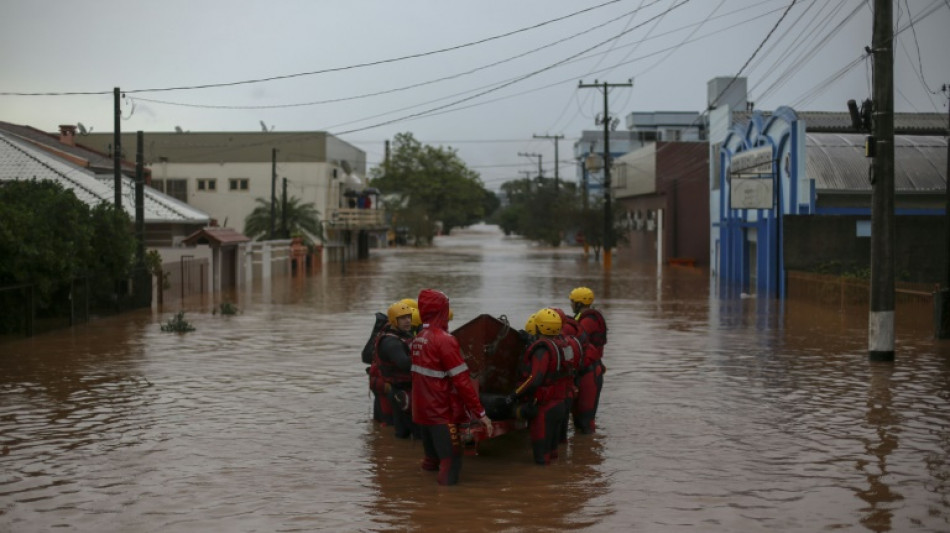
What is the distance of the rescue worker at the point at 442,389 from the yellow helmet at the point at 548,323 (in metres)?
1.16

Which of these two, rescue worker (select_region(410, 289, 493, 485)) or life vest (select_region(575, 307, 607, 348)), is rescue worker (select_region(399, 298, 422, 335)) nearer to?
rescue worker (select_region(410, 289, 493, 485))

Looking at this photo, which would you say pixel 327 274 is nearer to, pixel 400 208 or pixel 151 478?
pixel 151 478

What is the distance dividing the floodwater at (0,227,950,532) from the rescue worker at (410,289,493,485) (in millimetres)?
371

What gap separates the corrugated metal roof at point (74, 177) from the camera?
39.9m

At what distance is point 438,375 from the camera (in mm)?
9320

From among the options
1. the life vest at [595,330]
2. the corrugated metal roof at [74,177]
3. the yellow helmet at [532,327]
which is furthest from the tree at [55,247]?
the yellow helmet at [532,327]

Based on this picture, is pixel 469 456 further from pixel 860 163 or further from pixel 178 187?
pixel 178 187

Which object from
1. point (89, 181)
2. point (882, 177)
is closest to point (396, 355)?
point (882, 177)

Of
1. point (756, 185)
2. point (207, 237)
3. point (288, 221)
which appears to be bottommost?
point (207, 237)

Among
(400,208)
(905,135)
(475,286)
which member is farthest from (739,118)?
(400,208)

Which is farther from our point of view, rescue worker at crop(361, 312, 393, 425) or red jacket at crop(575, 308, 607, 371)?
red jacket at crop(575, 308, 607, 371)

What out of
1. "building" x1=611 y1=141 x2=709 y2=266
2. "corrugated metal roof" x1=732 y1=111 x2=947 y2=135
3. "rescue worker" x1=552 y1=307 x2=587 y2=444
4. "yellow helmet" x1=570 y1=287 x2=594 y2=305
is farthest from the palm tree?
"rescue worker" x1=552 y1=307 x2=587 y2=444

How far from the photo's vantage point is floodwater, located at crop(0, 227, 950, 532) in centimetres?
855

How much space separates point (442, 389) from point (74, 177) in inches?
1414
